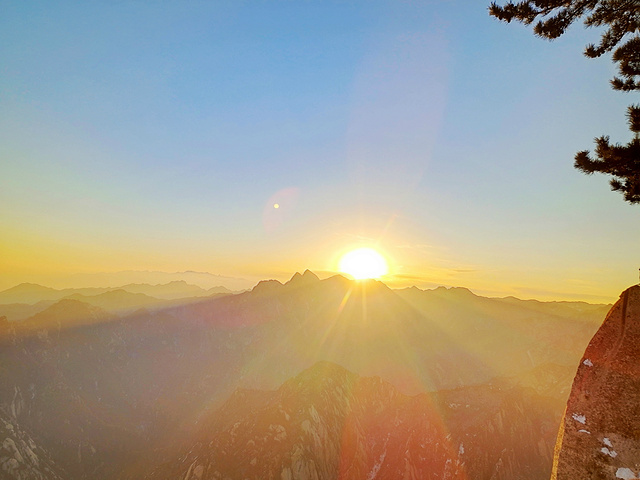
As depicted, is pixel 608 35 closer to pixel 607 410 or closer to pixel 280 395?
pixel 607 410

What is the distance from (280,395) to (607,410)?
117 m

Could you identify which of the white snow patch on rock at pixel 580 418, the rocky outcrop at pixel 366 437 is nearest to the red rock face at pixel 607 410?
the white snow patch on rock at pixel 580 418

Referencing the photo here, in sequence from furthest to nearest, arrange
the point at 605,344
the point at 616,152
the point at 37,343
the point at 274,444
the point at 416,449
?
the point at 37,343 < the point at 416,449 < the point at 274,444 < the point at 616,152 < the point at 605,344

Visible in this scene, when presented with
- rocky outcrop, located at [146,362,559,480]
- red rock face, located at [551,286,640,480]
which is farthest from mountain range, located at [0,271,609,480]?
red rock face, located at [551,286,640,480]

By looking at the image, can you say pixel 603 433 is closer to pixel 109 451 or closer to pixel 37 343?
pixel 109 451

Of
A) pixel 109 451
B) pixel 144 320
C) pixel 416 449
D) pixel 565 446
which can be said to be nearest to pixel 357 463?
pixel 416 449

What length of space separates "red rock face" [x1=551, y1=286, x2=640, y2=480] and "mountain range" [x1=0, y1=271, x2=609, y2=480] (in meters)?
92.0

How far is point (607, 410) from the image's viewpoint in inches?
228

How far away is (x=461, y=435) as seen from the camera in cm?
9400

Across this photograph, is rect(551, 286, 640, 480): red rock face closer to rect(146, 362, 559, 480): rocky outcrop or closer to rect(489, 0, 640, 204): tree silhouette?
Result: rect(489, 0, 640, 204): tree silhouette

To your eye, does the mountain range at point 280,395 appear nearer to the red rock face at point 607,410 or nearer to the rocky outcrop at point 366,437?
the rocky outcrop at point 366,437

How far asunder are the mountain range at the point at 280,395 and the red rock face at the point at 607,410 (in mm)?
91957

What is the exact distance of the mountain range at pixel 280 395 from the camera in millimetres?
86812

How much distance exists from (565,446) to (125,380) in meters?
187
